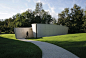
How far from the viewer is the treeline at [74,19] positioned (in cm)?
3851

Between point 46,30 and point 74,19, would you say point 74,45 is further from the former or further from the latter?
point 74,19

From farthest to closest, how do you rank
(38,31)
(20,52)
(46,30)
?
(46,30), (38,31), (20,52)

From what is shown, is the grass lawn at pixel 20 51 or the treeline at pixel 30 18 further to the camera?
the treeline at pixel 30 18

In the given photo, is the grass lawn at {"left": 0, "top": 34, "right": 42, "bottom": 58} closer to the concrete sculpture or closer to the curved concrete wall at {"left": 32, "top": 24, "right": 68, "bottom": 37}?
the concrete sculpture

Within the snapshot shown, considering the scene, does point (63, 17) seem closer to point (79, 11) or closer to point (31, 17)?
point (79, 11)

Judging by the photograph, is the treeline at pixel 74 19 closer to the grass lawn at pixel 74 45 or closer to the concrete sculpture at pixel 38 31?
the concrete sculpture at pixel 38 31

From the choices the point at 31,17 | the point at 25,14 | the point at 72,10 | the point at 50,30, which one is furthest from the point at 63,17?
the point at 50,30

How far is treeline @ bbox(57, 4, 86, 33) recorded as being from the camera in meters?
38.5

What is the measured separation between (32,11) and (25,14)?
175 inches

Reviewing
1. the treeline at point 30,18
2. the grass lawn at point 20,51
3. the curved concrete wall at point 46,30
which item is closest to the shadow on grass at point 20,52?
the grass lawn at point 20,51

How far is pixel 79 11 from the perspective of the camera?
39812 millimetres

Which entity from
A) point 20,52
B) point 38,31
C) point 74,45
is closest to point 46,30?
point 38,31

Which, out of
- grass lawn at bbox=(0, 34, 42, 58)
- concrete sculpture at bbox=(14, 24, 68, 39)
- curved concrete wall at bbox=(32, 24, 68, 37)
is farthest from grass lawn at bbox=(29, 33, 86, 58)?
curved concrete wall at bbox=(32, 24, 68, 37)

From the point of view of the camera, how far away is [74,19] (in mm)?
40344
